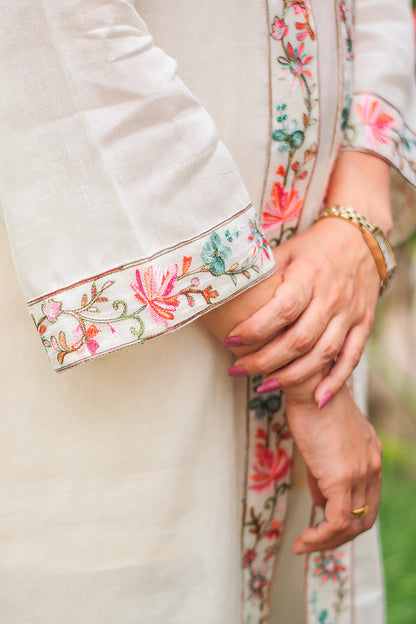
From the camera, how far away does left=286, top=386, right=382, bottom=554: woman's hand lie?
2.11 feet

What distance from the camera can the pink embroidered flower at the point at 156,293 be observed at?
0.51 meters

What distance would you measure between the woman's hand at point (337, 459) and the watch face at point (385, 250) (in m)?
0.19

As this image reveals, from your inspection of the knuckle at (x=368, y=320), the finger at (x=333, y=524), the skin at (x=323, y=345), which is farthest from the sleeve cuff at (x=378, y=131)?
the finger at (x=333, y=524)

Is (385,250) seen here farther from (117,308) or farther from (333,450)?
(117,308)

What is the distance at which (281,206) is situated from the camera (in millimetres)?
698

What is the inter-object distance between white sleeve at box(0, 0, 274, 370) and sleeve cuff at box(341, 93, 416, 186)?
36 cm

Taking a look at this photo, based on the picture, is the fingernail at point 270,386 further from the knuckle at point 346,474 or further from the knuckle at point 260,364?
the knuckle at point 346,474

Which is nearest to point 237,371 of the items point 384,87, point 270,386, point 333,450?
point 270,386

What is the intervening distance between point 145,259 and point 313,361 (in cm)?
22

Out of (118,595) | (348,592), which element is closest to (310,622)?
(348,592)

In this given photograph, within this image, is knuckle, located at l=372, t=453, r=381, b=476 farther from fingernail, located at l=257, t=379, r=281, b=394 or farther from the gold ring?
fingernail, located at l=257, t=379, r=281, b=394

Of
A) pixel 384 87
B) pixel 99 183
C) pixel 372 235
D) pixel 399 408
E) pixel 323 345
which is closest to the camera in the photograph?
pixel 99 183

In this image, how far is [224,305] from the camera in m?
0.58

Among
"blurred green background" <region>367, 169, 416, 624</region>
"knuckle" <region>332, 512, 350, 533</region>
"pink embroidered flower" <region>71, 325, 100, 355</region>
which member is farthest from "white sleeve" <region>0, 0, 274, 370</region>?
"blurred green background" <region>367, 169, 416, 624</region>
